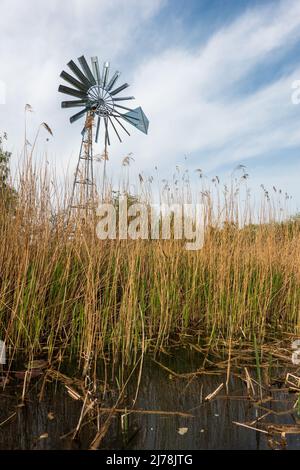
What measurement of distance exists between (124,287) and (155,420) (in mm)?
1010

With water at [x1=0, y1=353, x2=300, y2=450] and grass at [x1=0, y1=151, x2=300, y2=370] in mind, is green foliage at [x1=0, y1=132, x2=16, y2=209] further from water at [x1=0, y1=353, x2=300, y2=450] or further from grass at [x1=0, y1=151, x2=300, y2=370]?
water at [x1=0, y1=353, x2=300, y2=450]

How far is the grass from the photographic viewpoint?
185 centimetres

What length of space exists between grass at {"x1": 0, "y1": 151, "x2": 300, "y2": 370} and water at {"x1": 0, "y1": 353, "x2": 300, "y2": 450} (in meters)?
0.29

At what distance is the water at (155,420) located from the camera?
1.06 m

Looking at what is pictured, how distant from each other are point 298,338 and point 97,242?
5.60ft

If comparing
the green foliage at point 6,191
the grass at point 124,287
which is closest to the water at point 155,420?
the grass at point 124,287

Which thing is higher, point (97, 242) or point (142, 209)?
point (142, 209)

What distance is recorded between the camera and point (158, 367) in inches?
70.0

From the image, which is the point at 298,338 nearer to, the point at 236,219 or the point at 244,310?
the point at 244,310

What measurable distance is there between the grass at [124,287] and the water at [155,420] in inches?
11.4

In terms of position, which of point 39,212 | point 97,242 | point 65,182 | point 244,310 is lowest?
point 244,310

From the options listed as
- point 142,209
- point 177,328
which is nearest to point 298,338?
point 177,328

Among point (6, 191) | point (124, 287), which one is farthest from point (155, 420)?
point (6, 191)
